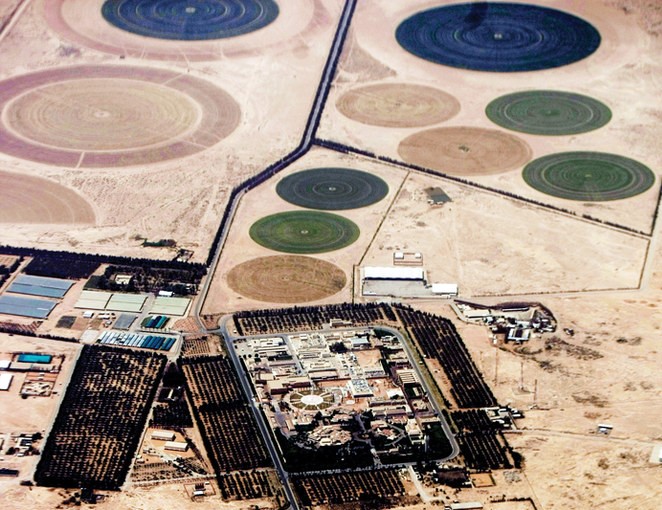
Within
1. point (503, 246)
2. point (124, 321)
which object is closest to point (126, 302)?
point (124, 321)

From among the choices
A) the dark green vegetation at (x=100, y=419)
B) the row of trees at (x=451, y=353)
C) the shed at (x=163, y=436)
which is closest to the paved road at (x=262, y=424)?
the dark green vegetation at (x=100, y=419)

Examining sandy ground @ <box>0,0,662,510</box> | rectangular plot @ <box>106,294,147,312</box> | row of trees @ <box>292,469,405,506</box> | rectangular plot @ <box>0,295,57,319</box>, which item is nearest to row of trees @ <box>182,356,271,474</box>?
row of trees @ <box>292,469,405,506</box>

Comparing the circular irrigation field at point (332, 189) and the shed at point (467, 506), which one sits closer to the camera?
the shed at point (467, 506)

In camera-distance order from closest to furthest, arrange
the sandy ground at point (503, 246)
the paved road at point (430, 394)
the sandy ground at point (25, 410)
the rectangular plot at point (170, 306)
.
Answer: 1. the sandy ground at point (25, 410)
2. the paved road at point (430, 394)
3. the rectangular plot at point (170, 306)
4. the sandy ground at point (503, 246)

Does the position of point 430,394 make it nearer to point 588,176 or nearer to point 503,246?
point 503,246

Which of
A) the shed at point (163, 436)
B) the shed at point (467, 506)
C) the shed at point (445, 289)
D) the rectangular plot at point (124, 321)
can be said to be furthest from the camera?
the shed at point (445, 289)

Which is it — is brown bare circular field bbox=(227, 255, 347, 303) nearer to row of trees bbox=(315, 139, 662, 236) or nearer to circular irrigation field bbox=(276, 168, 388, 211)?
circular irrigation field bbox=(276, 168, 388, 211)

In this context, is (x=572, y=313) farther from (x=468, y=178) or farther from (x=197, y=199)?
(x=197, y=199)

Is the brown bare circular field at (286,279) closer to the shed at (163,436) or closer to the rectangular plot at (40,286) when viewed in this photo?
the rectangular plot at (40,286)
